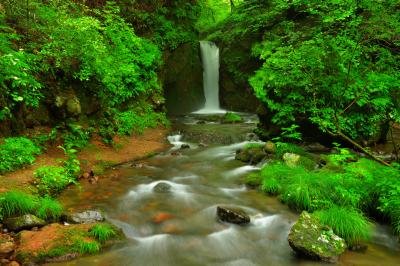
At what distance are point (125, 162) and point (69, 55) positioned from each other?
3.52m

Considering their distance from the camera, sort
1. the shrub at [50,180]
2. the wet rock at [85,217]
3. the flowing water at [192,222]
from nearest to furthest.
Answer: the flowing water at [192,222] < the wet rock at [85,217] < the shrub at [50,180]

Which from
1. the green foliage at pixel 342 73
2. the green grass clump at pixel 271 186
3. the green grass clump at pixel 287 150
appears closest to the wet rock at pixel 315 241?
the green grass clump at pixel 271 186

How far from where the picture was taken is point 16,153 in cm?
743

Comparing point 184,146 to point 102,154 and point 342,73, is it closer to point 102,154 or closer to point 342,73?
point 102,154

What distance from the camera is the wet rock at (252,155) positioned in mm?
9923

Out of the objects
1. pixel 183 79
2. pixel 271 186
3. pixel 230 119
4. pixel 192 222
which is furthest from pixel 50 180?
pixel 183 79

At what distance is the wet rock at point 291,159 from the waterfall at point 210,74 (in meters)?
13.3

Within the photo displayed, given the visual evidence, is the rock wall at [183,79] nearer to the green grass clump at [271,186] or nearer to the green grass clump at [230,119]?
the green grass clump at [230,119]

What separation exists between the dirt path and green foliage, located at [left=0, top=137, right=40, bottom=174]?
152mm

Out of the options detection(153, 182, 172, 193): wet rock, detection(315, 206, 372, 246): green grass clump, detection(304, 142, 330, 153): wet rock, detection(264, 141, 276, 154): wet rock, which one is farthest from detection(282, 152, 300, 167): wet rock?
detection(153, 182, 172, 193): wet rock

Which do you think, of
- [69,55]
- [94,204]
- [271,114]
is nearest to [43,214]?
[94,204]

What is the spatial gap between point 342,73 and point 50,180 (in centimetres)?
786

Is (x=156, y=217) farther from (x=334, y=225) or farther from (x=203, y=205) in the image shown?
(x=334, y=225)

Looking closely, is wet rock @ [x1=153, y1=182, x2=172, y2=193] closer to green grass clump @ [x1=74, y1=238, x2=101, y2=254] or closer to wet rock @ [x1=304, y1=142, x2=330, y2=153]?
green grass clump @ [x1=74, y1=238, x2=101, y2=254]
